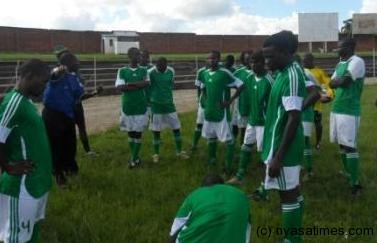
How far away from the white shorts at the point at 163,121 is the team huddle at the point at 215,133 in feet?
1.18

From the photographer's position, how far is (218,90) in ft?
30.5

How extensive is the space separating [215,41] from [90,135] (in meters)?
46.2

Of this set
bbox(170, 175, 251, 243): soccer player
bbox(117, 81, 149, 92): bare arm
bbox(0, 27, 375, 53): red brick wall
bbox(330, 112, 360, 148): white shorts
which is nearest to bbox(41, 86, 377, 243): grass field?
bbox(330, 112, 360, 148): white shorts

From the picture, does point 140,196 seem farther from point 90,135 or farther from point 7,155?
point 90,135

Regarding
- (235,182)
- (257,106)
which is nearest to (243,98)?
(257,106)

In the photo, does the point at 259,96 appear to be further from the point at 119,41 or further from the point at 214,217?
the point at 119,41

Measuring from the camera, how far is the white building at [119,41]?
4904cm

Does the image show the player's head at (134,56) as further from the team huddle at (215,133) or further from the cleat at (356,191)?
the cleat at (356,191)

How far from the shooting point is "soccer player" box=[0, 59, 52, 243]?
176 inches

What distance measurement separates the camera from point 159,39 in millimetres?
56719

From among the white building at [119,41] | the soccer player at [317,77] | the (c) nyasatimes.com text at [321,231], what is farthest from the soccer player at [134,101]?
the white building at [119,41]

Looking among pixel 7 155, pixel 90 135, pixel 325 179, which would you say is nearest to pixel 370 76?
pixel 90 135

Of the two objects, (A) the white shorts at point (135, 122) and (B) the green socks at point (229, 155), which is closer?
(B) the green socks at point (229, 155)

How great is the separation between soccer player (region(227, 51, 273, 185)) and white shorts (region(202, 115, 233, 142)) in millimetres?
634
